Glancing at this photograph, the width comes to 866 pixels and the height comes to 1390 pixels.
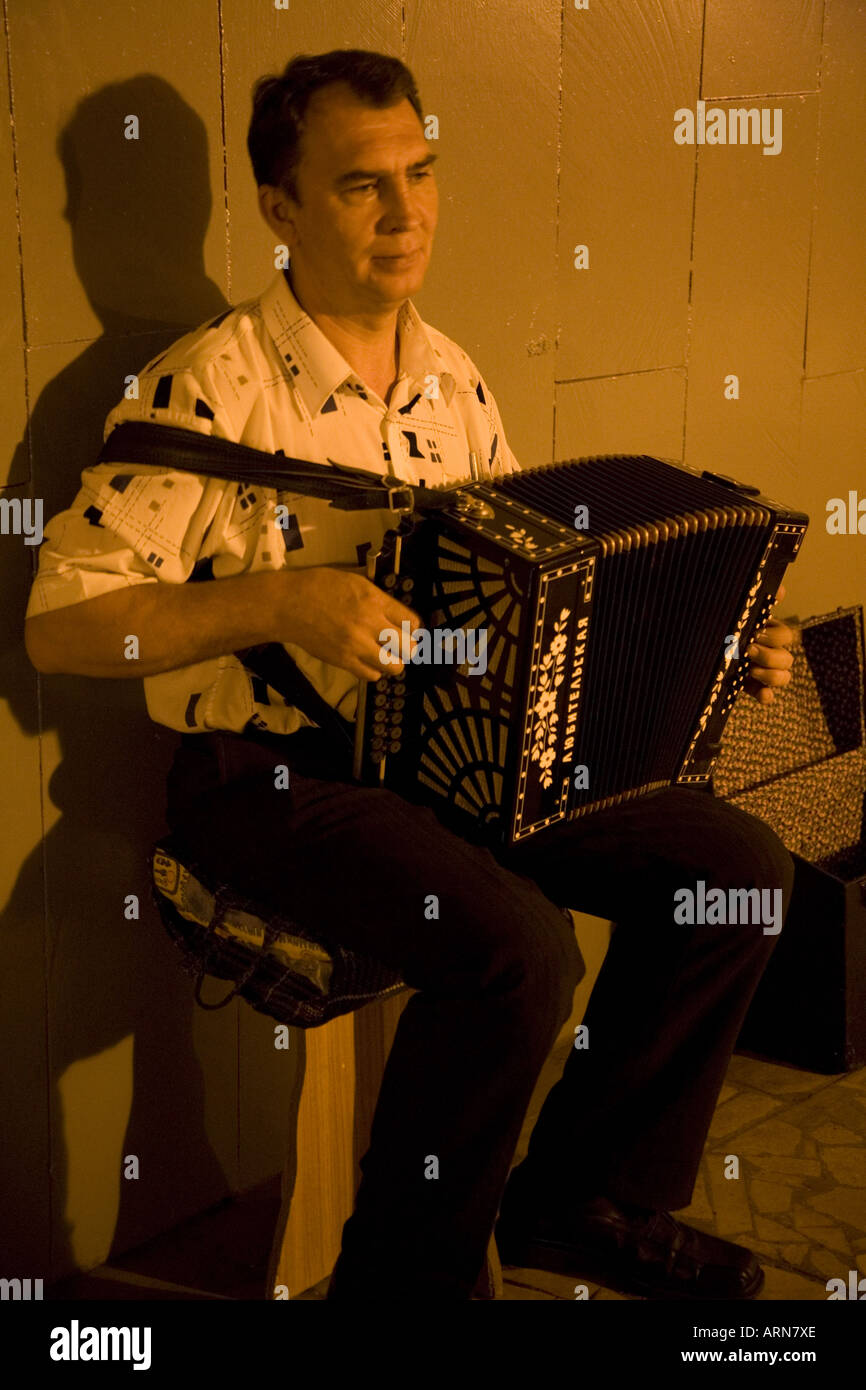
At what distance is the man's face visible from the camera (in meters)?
1.96

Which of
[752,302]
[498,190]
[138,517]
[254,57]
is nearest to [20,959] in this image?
[138,517]

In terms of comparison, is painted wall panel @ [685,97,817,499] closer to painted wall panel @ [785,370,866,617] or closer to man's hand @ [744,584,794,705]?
painted wall panel @ [785,370,866,617]

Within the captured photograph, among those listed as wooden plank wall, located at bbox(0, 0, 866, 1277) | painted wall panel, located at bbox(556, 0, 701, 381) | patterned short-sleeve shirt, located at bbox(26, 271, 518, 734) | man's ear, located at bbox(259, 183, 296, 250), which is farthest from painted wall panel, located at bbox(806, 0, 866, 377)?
man's ear, located at bbox(259, 183, 296, 250)

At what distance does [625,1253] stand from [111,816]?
937mm

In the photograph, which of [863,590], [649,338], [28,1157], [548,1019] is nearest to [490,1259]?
[548,1019]

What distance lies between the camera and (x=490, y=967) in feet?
5.90

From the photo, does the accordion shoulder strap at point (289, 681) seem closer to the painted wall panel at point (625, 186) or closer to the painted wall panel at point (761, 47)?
the painted wall panel at point (625, 186)

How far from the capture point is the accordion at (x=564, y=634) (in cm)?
178

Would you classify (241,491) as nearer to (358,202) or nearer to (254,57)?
(358,202)

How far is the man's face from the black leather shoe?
4.24 ft

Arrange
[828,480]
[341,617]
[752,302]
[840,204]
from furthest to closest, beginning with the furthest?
[828,480] → [840,204] → [752,302] → [341,617]

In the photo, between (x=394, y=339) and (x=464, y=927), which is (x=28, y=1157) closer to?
(x=464, y=927)

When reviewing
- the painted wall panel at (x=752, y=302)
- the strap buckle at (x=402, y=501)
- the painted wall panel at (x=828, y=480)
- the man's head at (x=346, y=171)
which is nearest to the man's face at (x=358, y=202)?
the man's head at (x=346, y=171)

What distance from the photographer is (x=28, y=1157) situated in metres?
2.09
